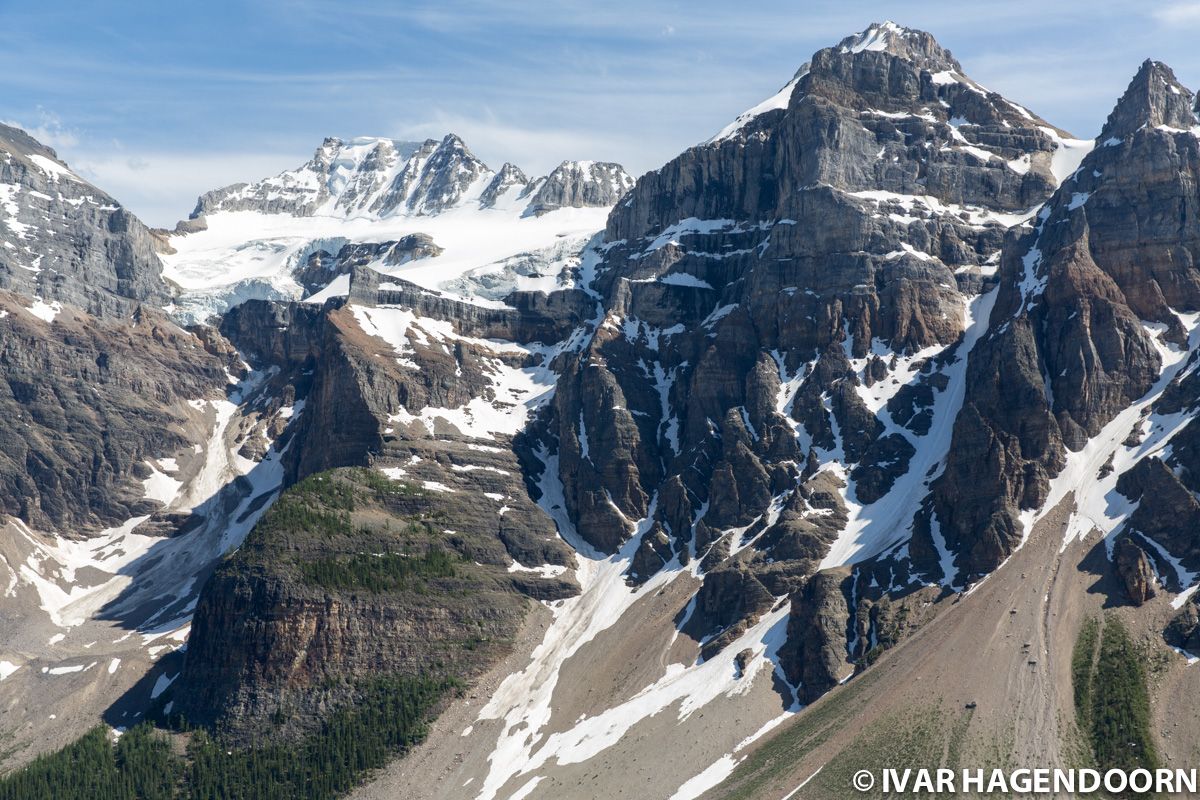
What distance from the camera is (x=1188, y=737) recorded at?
188 m

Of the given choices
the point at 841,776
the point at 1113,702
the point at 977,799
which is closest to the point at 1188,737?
the point at 1113,702

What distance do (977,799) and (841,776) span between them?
1768cm

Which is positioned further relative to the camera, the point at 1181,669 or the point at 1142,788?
the point at 1181,669

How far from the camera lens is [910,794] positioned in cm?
19188

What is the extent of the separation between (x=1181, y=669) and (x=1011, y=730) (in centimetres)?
2286

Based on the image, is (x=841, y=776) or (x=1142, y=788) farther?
(x=841, y=776)

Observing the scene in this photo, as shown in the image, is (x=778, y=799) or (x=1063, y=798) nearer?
(x=1063, y=798)

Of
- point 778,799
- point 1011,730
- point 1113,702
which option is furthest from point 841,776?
point 1113,702

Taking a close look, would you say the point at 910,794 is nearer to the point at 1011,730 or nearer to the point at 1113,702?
the point at 1011,730

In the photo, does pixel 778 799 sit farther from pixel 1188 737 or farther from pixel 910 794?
pixel 1188 737

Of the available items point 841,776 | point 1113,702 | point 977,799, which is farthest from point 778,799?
point 1113,702

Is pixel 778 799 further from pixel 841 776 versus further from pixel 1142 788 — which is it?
pixel 1142 788

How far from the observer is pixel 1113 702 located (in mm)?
196500

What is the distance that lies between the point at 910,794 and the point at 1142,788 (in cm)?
2669
